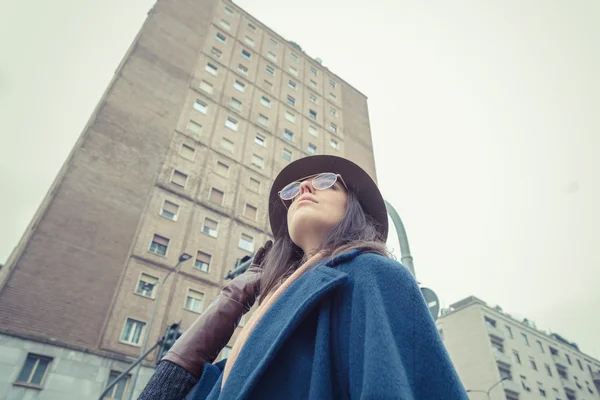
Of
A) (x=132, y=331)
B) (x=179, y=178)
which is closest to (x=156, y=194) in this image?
(x=179, y=178)

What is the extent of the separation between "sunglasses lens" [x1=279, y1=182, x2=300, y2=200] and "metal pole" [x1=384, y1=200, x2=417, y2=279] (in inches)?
114

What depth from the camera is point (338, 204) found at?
7.16ft

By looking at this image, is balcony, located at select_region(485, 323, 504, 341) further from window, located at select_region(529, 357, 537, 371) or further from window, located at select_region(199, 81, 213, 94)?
window, located at select_region(199, 81, 213, 94)

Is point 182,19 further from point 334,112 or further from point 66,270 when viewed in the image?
point 66,270

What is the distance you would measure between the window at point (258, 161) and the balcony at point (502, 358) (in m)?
26.8

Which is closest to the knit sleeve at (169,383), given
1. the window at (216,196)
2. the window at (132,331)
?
the window at (132,331)

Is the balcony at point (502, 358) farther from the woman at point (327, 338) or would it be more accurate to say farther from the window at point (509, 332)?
the woman at point (327, 338)

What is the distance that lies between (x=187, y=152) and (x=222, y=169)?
2.65 m

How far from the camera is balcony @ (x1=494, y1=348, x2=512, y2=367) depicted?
35.0m

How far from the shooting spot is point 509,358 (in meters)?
36.0

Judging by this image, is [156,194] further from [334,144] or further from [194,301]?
[334,144]

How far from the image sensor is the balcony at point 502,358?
34969mm

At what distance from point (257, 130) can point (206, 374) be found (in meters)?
30.8

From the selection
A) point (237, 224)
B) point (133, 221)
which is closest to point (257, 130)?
point (237, 224)
